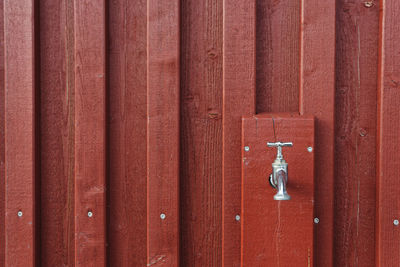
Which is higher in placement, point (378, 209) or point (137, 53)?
point (137, 53)

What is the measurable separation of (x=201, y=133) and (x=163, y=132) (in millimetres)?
145

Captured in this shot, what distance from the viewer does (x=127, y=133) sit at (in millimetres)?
1184

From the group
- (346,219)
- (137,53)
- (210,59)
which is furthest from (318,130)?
(137,53)

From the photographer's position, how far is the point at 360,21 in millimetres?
A: 1110

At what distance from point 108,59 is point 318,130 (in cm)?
84

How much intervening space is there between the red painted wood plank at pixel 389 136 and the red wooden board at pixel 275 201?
0.26 meters

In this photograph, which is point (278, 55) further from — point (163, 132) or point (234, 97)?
point (163, 132)

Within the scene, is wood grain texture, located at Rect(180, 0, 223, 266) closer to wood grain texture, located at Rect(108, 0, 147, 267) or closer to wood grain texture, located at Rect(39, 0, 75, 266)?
wood grain texture, located at Rect(108, 0, 147, 267)

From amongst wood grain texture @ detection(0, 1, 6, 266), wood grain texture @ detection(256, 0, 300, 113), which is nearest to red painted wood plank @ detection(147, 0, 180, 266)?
wood grain texture @ detection(256, 0, 300, 113)

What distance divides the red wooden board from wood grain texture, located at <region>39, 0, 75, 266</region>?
69 cm

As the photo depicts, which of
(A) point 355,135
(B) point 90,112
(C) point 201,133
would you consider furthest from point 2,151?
(A) point 355,135

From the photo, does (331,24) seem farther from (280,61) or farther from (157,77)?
(157,77)

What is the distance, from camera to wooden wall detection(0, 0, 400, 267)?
110 cm

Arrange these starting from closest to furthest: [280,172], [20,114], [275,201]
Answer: [280,172]
[275,201]
[20,114]
